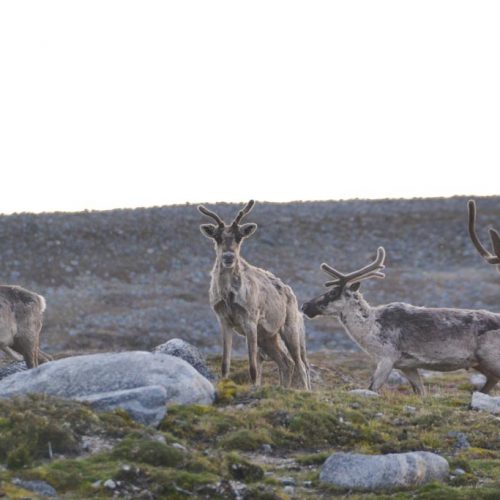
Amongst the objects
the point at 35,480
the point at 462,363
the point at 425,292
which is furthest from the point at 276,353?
the point at 425,292

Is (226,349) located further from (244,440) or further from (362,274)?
(244,440)

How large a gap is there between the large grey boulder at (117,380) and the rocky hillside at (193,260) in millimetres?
24921

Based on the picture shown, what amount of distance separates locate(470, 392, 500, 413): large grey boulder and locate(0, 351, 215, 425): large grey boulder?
3935 millimetres

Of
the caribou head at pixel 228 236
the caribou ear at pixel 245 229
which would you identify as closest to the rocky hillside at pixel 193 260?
the caribou ear at pixel 245 229

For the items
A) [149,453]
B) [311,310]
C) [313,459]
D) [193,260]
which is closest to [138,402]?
[149,453]

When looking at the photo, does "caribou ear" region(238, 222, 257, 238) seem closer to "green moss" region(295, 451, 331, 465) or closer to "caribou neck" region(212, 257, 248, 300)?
"caribou neck" region(212, 257, 248, 300)

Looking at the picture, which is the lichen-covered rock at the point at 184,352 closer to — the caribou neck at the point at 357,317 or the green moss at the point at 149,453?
the caribou neck at the point at 357,317

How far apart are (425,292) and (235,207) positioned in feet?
52.3

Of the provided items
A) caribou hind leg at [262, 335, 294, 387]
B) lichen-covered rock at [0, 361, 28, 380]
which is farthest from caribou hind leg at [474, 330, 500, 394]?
lichen-covered rock at [0, 361, 28, 380]

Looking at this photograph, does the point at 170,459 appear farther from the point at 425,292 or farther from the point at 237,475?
the point at 425,292

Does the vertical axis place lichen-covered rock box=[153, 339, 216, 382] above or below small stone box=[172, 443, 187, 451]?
below

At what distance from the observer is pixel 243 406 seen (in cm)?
1423

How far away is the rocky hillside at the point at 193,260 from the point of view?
144 ft

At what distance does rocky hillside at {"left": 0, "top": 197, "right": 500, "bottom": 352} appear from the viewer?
4391cm
